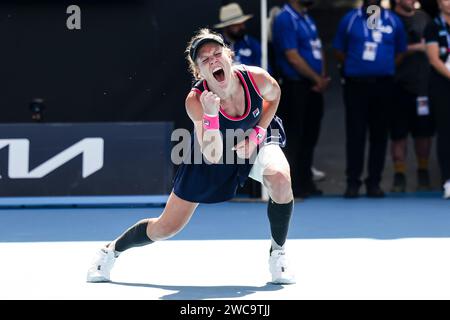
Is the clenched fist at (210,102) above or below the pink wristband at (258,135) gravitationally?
above

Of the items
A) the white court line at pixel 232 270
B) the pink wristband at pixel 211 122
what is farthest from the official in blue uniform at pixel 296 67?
the pink wristband at pixel 211 122

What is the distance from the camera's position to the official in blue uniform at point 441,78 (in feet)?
34.2

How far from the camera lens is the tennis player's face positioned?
19.7 feet

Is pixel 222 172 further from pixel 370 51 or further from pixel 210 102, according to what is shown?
pixel 370 51

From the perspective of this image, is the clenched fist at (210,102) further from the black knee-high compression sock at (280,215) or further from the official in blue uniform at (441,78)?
the official in blue uniform at (441,78)

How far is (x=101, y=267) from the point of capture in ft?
21.0

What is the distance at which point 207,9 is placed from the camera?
35.7 ft

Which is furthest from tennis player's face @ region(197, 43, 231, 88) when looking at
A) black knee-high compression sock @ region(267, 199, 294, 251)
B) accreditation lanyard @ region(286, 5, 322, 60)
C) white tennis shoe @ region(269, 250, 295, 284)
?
accreditation lanyard @ region(286, 5, 322, 60)

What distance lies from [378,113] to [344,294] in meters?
5.14

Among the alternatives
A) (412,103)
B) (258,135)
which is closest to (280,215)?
(258,135)

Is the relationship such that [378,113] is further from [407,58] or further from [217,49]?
[217,49]

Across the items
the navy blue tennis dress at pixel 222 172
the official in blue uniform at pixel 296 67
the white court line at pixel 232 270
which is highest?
the official in blue uniform at pixel 296 67

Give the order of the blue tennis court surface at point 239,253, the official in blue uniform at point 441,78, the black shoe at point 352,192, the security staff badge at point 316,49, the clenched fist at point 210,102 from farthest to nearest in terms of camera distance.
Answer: the black shoe at point 352,192 < the security staff badge at point 316,49 < the official in blue uniform at point 441,78 < the blue tennis court surface at point 239,253 < the clenched fist at point 210,102

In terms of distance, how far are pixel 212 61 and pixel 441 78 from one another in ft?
16.9
